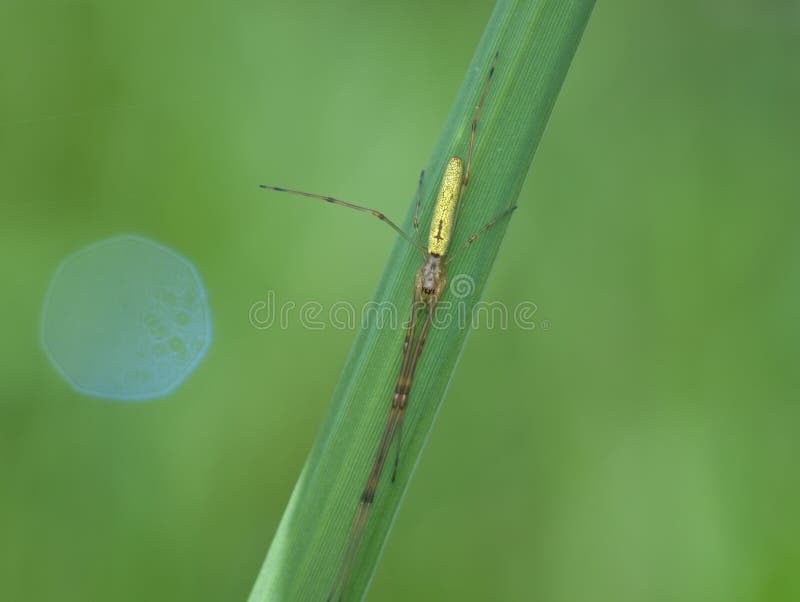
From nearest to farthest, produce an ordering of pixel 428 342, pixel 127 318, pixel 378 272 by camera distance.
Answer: pixel 428 342
pixel 378 272
pixel 127 318

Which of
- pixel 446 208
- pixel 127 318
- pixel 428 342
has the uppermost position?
pixel 446 208

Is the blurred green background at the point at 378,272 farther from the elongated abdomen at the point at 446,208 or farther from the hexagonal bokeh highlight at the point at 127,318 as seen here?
the elongated abdomen at the point at 446,208

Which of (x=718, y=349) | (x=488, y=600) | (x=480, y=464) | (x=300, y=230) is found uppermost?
(x=718, y=349)

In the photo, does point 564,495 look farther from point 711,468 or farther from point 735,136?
point 735,136

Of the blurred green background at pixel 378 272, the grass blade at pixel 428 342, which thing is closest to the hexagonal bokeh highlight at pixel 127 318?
the blurred green background at pixel 378 272

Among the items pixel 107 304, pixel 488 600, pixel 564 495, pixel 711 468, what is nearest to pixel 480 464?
pixel 564 495

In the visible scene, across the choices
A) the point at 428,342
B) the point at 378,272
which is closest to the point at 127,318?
the point at 378,272

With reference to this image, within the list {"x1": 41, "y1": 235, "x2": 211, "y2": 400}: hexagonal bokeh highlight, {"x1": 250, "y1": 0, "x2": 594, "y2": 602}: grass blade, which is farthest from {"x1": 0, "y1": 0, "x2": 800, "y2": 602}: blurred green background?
{"x1": 250, "y1": 0, "x2": 594, "y2": 602}: grass blade

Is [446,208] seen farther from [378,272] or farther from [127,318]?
[127,318]
